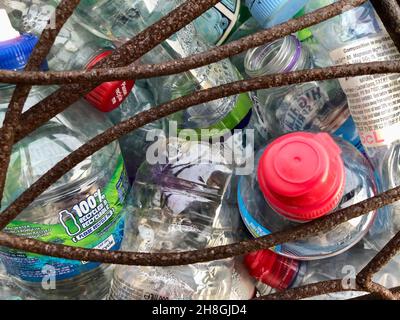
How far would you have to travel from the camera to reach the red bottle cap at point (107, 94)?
2.31 ft

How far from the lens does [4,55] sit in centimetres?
58

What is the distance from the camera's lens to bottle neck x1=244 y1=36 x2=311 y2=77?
800 mm

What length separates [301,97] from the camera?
839 millimetres

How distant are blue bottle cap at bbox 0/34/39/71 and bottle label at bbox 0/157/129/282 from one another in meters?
0.20

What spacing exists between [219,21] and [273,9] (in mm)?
122

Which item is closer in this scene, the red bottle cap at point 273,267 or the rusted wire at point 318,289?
the rusted wire at point 318,289

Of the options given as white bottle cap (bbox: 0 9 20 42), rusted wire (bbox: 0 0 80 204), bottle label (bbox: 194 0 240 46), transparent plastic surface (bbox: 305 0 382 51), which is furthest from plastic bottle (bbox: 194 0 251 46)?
rusted wire (bbox: 0 0 80 204)

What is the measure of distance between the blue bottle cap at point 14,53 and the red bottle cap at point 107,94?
12 centimetres

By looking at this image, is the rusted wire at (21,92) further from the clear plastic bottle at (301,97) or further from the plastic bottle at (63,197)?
the clear plastic bottle at (301,97)

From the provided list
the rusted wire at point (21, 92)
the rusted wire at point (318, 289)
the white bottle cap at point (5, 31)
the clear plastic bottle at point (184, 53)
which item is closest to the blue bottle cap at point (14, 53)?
the white bottle cap at point (5, 31)

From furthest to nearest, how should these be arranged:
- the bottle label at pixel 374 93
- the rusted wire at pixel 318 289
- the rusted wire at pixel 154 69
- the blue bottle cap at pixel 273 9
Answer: the blue bottle cap at pixel 273 9, the bottle label at pixel 374 93, the rusted wire at pixel 318 289, the rusted wire at pixel 154 69

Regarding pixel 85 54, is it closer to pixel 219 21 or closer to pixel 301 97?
pixel 219 21

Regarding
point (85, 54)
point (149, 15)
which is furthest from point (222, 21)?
point (85, 54)

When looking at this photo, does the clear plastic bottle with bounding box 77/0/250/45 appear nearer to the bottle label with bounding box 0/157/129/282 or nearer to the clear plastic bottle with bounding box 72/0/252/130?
the clear plastic bottle with bounding box 72/0/252/130
